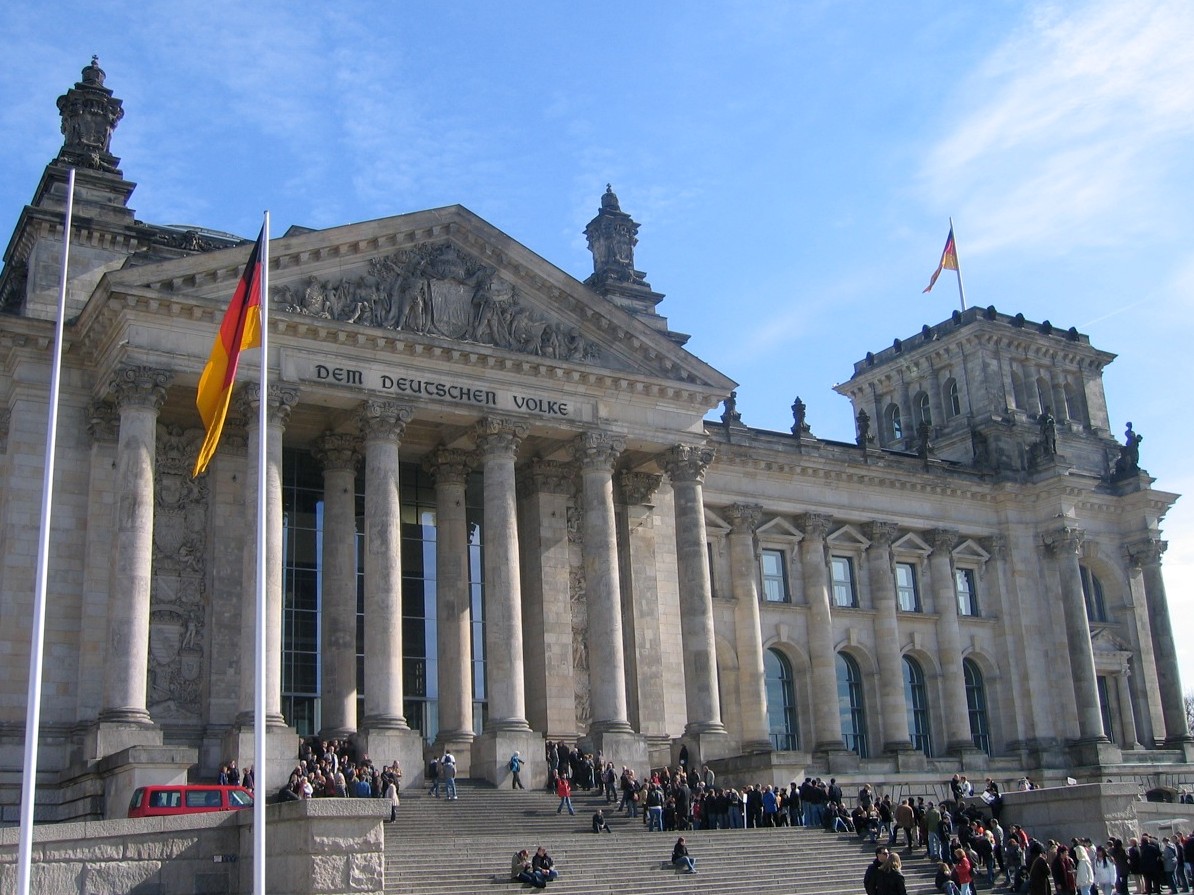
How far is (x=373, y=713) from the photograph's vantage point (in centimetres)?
3688

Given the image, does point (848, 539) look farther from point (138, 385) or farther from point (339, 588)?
point (138, 385)

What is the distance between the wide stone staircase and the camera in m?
28.7

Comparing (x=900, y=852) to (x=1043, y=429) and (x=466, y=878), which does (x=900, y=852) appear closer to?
(x=466, y=878)

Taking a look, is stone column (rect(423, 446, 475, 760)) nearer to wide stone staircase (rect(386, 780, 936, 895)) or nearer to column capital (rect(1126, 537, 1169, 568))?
wide stone staircase (rect(386, 780, 936, 895))

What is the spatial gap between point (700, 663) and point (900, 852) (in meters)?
9.34

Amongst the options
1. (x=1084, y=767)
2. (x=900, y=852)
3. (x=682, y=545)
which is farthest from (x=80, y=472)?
(x=1084, y=767)

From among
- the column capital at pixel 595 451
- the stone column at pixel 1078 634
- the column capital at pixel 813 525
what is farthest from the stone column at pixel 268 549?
the stone column at pixel 1078 634

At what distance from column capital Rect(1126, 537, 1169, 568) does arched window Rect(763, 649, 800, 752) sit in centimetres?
1916

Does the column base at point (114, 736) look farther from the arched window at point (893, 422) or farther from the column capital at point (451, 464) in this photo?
the arched window at point (893, 422)

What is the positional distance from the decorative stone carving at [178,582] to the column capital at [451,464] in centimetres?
732

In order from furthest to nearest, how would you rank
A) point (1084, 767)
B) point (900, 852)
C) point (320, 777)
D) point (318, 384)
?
1. point (1084, 767)
2. point (318, 384)
3. point (900, 852)
4. point (320, 777)

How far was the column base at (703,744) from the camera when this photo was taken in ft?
137

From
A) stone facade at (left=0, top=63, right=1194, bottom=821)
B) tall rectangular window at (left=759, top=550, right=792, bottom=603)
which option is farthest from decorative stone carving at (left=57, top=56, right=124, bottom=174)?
tall rectangular window at (left=759, top=550, right=792, bottom=603)

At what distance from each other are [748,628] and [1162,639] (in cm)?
2262
